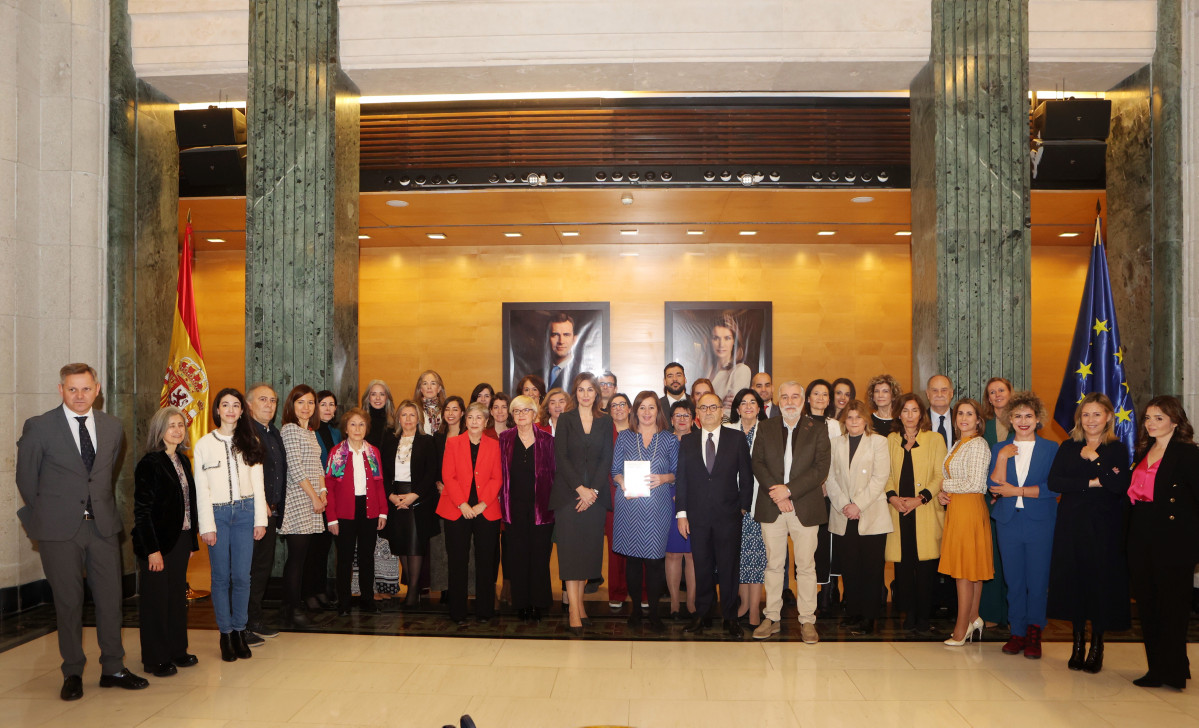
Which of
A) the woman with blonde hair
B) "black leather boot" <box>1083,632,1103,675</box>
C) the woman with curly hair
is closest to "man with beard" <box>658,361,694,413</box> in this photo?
the woman with curly hair

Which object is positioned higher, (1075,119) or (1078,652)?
(1075,119)

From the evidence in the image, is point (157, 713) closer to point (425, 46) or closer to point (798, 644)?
point (798, 644)

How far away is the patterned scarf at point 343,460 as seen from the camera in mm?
5859

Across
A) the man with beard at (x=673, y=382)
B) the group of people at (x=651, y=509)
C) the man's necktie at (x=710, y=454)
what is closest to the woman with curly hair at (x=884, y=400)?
the group of people at (x=651, y=509)

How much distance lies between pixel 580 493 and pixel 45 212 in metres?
4.94

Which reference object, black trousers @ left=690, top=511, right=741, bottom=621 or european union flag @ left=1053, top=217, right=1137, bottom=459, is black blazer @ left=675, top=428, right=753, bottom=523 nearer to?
black trousers @ left=690, top=511, right=741, bottom=621

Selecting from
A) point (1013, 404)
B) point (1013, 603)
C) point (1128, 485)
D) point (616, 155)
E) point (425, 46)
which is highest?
point (425, 46)

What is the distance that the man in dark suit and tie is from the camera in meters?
5.43

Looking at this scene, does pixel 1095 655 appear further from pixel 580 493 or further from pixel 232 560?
pixel 232 560

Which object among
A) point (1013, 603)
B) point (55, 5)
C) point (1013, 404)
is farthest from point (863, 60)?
point (55, 5)

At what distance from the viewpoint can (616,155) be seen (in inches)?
330

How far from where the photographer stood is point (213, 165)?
25.7ft

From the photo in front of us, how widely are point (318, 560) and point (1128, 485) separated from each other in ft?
17.6

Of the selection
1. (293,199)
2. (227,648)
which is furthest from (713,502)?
(293,199)
